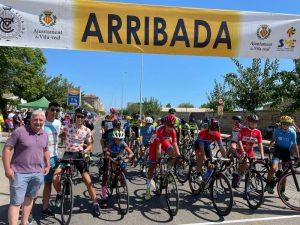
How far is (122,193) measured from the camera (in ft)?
22.9

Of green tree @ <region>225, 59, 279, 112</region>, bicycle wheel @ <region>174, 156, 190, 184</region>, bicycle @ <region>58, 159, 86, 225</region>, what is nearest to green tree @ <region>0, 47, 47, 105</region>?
green tree @ <region>225, 59, 279, 112</region>

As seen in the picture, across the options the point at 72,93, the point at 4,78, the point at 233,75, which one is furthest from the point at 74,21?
the point at 4,78

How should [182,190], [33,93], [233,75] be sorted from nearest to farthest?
1. [182,190]
2. [233,75]
3. [33,93]

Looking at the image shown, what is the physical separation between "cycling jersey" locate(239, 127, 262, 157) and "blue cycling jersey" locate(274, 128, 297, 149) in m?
0.41

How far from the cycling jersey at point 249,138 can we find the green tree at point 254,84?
65.4ft

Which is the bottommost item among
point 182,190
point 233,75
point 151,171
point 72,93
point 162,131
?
point 182,190

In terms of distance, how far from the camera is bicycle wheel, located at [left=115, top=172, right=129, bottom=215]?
22.2 ft

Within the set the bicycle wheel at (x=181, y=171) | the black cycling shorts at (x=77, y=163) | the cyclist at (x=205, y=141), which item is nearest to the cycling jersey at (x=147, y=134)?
the bicycle wheel at (x=181, y=171)

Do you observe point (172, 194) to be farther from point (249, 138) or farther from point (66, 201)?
point (249, 138)

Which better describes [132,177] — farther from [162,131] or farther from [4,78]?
[4,78]

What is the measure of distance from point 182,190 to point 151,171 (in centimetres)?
143

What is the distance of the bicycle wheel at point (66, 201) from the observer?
19.7ft

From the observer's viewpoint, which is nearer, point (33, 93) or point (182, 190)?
point (182, 190)

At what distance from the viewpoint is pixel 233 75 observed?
28.9 metres
